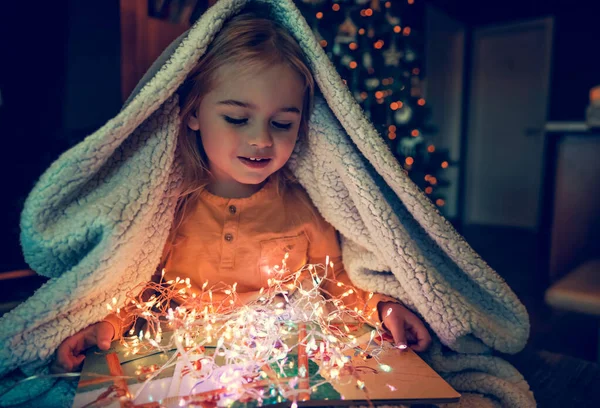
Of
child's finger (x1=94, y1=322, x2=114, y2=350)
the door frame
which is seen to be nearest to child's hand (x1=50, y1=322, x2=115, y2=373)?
child's finger (x1=94, y1=322, x2=114, y2=350)

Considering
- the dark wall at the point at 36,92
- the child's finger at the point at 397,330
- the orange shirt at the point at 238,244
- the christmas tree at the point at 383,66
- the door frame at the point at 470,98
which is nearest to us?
the child's finger at the point at 397,330

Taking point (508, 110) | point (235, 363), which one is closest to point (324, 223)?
point (235, 363)

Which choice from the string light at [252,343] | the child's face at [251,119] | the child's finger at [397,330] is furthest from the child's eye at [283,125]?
the child's finger at [397,330]

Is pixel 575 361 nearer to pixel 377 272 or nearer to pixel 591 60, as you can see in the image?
pixel 377 272

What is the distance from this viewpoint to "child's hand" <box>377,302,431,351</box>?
0.78 metres

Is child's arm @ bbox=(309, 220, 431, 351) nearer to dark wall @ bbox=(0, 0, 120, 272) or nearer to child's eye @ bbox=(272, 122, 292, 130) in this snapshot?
child's eye @ bbox=(272, 122, 292, 130)

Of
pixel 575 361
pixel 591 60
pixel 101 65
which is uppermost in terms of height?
pixel 591 60

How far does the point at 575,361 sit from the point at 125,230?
0.90 meters

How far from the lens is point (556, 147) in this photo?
1649 mm

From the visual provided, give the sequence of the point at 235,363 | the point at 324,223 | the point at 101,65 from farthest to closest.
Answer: the point at 101,65 < the point at 324,223 < the point at 235,363

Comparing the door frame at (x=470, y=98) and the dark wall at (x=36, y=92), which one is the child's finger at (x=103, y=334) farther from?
the door frame at (x=470, y=98)

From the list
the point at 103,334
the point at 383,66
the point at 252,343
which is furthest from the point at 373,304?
the point at 383,66

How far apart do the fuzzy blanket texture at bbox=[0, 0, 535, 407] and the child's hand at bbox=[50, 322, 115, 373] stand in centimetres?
1

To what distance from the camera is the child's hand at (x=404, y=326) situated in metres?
0.78
